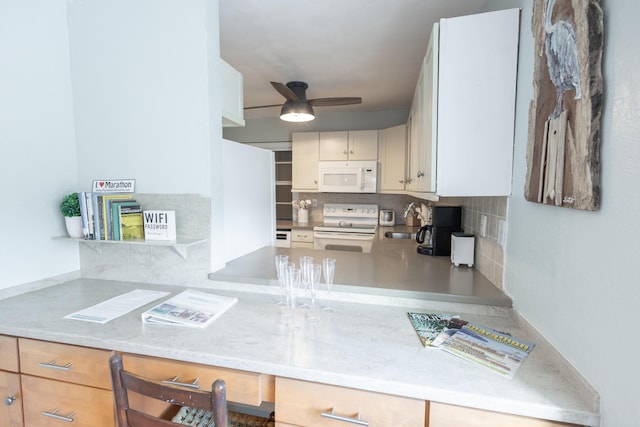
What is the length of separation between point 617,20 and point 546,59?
0.89ft

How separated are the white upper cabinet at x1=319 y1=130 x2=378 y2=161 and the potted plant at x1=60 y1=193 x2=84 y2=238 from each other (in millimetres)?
2858

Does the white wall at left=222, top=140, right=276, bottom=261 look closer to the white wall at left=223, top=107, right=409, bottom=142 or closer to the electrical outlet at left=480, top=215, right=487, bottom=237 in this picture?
the electrical outlet at left=480, top=215, right=487, bottom=237

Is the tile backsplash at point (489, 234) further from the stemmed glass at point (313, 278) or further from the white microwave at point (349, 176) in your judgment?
the white microwave at point (349, 176)

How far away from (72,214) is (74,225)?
0.19 feet

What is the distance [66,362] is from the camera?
112cm

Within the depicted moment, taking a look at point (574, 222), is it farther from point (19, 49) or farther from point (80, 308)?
point (19, 49)

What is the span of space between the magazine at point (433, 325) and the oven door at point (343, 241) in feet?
7.66

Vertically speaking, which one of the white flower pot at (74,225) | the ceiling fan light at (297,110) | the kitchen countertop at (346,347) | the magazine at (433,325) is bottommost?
the kitchen countertop at (346,347)

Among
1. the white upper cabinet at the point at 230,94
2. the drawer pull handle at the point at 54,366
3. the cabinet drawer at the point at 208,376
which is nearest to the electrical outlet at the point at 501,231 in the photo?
the cabinet drawer at the point at 208,376

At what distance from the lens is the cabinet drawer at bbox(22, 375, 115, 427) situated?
3.62 ft

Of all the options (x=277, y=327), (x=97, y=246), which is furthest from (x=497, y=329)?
(x=97, y=246)

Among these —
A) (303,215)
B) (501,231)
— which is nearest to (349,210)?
(303,215)

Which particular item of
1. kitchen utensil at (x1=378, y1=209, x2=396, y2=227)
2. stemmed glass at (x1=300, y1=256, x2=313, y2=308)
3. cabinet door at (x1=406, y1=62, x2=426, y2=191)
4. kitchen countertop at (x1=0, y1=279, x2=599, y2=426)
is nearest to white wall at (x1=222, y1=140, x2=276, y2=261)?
kitchen countertop at (x1=0, y1=279, x2=599, y2=426)

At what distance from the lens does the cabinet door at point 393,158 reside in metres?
3.63
